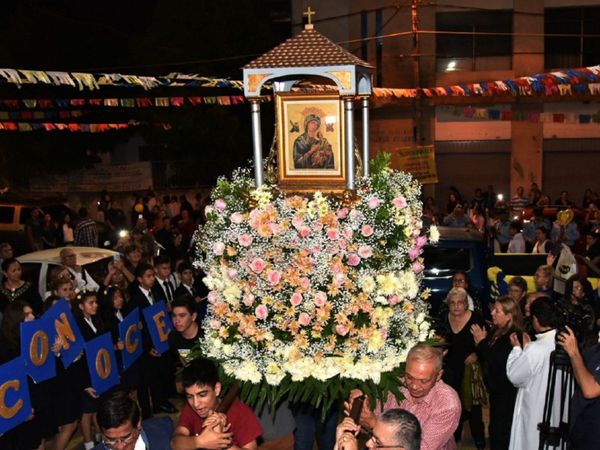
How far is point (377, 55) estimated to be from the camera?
29062 mm

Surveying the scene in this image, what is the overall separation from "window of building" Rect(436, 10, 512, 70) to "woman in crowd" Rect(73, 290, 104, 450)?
23.5 meters

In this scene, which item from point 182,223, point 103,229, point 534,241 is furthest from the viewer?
point 103,229

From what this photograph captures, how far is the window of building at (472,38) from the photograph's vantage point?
29688 millimetres

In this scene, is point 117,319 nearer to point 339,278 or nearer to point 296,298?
point 296,298

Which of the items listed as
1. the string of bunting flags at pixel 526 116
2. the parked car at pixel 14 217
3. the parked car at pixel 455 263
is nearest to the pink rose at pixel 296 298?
the parked car at pixel 455 263

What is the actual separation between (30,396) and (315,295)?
2.93 meters

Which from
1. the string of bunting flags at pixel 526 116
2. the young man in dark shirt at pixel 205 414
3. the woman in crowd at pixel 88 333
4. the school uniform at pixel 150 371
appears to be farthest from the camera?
the string of bunting flags at pixel 526 116

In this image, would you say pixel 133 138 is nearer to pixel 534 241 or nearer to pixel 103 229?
pixel 103 229

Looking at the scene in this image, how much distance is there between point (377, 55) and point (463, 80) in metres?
3.29

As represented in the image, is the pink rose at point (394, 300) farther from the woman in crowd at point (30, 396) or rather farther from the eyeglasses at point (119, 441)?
the woman in crowd at point (30, 396)

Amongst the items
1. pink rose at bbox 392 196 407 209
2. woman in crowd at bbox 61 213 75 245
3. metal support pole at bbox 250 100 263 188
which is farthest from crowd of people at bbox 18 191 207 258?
pink rose at bbox 392 196 407 209

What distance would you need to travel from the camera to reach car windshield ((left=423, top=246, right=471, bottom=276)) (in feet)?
42.0

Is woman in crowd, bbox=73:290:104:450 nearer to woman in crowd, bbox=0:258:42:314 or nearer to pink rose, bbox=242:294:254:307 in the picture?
woman in crowd, bbox=0:258:42:314

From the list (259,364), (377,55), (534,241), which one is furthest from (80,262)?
(377,55)
